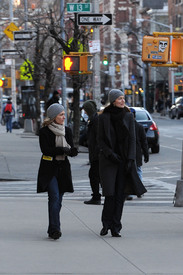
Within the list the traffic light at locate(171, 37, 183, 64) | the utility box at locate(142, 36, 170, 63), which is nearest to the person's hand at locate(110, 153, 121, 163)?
the traffic light at locate(171, 37, 183, 64)

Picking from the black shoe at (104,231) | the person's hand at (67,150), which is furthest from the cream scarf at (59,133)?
the black shoe at (104,231)

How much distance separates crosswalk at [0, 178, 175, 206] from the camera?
54.7ft

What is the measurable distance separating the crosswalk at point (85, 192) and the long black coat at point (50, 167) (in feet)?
17.8

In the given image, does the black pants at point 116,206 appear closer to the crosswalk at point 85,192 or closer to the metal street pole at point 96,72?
the crosswalk at point 85,192

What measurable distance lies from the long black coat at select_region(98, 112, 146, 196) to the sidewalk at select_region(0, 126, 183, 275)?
0.63 metres

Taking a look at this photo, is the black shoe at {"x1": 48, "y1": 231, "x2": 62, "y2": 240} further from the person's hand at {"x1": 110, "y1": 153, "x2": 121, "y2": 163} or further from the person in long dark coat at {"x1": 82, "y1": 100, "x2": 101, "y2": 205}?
the person in long dark coat at {"x1": 82, "y1": 100, "x2": 101, "y2": 205}

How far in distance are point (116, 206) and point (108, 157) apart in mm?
662

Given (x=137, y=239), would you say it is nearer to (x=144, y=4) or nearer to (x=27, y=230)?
(x=27, y=230)

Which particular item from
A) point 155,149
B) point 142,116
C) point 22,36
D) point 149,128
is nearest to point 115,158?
point 149,128

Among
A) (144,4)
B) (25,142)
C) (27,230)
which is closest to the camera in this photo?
(27,230)

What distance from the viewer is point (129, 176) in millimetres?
10844

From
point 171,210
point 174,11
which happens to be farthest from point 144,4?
point 171,210

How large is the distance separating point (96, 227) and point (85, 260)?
2.80 m

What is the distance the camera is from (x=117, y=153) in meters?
10.8
